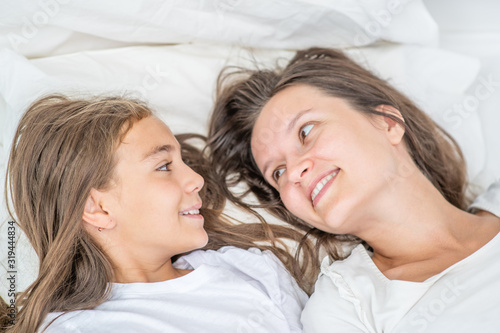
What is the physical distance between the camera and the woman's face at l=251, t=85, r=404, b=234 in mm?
1553

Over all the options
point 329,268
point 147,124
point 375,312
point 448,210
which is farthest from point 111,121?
point 448,210

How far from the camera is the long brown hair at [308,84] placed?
184cm

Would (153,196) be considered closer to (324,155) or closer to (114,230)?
(114,230)

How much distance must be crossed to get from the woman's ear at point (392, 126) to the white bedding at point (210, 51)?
0.35 metres

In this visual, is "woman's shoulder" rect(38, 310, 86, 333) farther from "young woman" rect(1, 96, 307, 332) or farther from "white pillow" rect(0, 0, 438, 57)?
"white pillow" rect(0, 0, 438, 57)

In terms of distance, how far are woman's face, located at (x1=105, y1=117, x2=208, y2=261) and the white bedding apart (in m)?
0.37

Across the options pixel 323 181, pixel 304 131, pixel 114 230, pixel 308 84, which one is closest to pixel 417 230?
pixel 323 181

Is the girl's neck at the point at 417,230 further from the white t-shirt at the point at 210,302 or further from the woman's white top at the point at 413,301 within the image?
the white t-shirt at the point at 210,302

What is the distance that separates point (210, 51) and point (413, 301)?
123 centimetres

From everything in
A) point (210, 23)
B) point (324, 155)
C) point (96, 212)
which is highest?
point (210, 23)

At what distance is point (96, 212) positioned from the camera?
1526 millimetres

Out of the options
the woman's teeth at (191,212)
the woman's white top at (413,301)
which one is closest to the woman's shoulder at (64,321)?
the woman's teeth at (191,212)

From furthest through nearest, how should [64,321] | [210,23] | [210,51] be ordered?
1. [210,51]
2. [210,23]
3. [64,321]

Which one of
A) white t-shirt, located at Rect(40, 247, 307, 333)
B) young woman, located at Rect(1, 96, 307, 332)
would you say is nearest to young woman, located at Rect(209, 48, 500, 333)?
white t-shirt, located at Rect(40, 247, 307, 333)
